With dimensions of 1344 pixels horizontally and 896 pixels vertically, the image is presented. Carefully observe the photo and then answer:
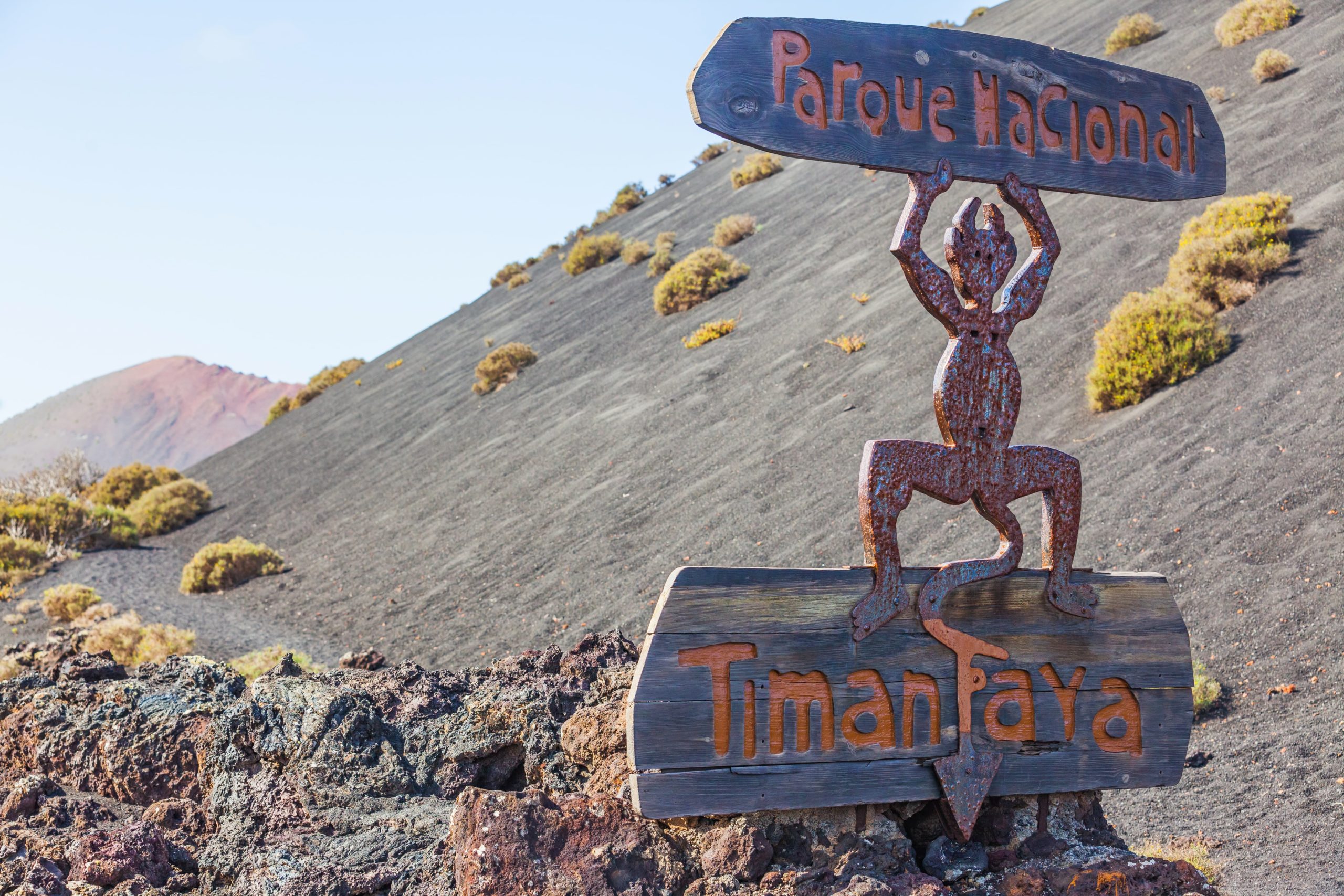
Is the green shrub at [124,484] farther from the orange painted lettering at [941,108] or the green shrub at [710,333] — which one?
the orange painted lettering at [941,108]

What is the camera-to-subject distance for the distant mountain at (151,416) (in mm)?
118062

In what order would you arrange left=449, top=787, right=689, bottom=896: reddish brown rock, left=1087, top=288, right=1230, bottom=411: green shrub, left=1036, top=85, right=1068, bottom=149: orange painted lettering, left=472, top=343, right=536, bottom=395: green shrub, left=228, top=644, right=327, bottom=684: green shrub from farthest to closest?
left=472, top=343, right=536, bottom=395: green shrub → left=1087, top=288, right=1230, bottom=411: green shrub → left=228, top=644, right=327, bottom=684: green shrub → left=1036, top=85, right=1068, bottom=149: orange painted lettering → left=449, top=787, right=689, bottom=896: reddish brown rock

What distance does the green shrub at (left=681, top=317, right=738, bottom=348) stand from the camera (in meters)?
21.4

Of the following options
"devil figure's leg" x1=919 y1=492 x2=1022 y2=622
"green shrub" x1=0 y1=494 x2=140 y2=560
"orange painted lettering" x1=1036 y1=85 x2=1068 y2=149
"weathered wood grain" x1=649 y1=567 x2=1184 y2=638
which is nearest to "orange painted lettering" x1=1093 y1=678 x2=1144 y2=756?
"weathered wood grain" x1=649 y1=567 x2=1184 y2=638

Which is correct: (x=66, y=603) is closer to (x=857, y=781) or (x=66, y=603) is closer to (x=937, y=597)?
(x=857, y=781)

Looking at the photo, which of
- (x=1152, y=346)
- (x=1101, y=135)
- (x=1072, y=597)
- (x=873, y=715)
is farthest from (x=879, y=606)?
(x=1152, y=346)

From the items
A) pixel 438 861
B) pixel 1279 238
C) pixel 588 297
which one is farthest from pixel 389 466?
pixel 438 861

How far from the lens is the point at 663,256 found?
2925 centimetres

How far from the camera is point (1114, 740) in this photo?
3.76 m

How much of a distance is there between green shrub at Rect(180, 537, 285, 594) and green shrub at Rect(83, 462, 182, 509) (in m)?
8.90

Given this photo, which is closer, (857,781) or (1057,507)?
(857,781)

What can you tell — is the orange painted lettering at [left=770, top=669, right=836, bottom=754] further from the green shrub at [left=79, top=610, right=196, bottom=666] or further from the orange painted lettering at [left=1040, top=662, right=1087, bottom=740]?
the green shrub at [left=79, top=610, right=196, bottom=666]

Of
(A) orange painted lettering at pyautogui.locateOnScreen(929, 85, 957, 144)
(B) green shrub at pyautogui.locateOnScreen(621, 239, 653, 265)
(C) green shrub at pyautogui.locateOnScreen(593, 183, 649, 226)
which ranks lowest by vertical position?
(A) orange painted lettering at pyautogui.locateOnScreen(929, 85, 957, 144)

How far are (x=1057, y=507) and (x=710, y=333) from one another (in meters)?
17.8
